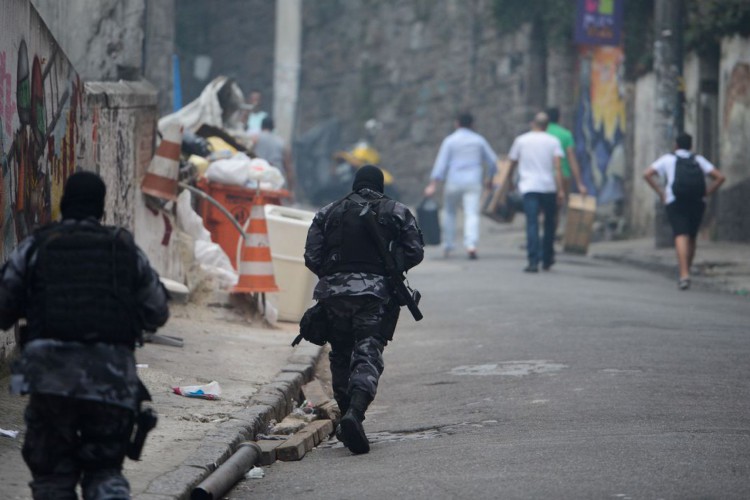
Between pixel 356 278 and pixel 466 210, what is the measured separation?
11564 millimetres

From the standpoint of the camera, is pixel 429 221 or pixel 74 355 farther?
pixel 429 221

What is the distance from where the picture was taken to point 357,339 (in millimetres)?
7613

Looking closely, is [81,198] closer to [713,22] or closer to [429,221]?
[429,221]

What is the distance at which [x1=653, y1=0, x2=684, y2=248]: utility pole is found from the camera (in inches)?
789

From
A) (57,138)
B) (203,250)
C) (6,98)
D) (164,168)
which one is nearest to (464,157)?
(203,250)

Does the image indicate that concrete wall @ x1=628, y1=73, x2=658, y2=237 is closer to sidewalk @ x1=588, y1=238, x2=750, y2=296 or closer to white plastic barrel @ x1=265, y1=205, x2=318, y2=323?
sidewalk @ x1=588, y1=238, x2=750, y2=296

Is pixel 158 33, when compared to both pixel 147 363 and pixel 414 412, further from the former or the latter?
pixel 414 412

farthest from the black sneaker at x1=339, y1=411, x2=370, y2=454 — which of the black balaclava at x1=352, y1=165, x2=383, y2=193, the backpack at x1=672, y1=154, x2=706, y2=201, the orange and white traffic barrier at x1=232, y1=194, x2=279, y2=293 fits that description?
the backpack at x1=672, y1=154, x2=706, y2=201

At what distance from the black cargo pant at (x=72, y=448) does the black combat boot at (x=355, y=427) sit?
7.39ft

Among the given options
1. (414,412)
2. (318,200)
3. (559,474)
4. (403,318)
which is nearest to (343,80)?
(318,200)

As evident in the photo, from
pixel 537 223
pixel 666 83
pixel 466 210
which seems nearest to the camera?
pixel 537 223

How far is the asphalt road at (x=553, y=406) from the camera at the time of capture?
6250 millimetres

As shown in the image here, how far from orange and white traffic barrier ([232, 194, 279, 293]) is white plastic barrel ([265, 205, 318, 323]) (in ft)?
1.67

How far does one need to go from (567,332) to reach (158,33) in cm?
687
